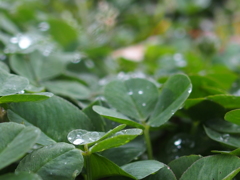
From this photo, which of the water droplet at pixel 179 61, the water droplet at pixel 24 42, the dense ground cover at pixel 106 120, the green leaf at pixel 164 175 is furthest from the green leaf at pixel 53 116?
the water droplet at pixel 179 61

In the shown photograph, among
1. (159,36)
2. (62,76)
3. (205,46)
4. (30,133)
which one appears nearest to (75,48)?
(62,76)

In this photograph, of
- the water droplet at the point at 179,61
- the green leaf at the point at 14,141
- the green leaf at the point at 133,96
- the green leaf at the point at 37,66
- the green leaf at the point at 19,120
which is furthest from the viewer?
the water droplet at the point at 179,61

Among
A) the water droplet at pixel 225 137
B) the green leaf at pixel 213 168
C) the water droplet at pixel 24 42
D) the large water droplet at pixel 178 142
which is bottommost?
the large water droplet at pixel 178 142

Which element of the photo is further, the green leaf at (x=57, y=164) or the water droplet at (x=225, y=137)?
the water droplet at (x=225, y=137)

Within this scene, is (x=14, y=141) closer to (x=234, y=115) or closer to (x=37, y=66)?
(x=234, y=115)

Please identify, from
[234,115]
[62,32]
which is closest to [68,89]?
[234,115]

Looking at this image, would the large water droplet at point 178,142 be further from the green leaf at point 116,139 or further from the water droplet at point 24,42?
the water droplet at point 24,42
